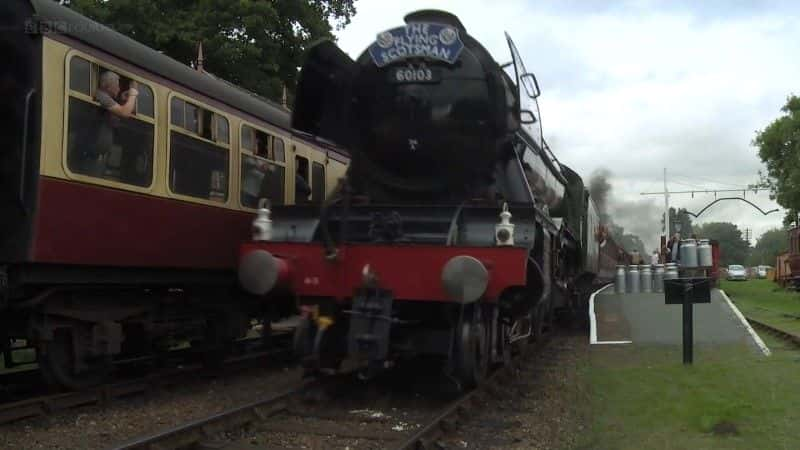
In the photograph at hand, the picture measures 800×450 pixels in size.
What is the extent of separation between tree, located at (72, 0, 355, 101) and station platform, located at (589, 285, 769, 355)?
11194 mm

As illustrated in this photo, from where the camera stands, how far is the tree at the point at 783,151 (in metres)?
29.0

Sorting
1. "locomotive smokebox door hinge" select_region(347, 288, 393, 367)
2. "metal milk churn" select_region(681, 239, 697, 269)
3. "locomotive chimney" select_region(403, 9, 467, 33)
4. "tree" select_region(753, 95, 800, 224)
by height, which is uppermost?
"tree" select_region(753, 95, 800, 224)

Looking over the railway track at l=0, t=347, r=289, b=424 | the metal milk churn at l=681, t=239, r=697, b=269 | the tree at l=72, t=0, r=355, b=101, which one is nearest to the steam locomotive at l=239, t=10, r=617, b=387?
the railway track at l=0, t=347, r=289, b=424

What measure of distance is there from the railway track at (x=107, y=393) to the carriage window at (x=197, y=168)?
1.87m

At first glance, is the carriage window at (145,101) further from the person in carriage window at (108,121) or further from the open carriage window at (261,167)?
the open carriage window at (261,167)

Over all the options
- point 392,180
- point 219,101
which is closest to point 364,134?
point 392,180

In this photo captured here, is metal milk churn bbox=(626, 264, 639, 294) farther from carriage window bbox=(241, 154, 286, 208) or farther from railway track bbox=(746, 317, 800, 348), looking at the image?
carriage window bbox=(241, 154, 286, 208)

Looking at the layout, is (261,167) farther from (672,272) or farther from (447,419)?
(672,272)

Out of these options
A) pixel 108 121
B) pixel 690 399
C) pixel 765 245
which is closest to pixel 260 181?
pixel 108 121

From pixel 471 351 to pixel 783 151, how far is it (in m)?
29.6

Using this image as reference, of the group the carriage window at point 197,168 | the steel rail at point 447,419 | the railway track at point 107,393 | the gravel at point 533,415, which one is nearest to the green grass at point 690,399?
the gravel at point 533,415

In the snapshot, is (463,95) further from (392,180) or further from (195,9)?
(195,9)

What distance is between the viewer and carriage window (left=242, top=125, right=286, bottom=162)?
873 cm

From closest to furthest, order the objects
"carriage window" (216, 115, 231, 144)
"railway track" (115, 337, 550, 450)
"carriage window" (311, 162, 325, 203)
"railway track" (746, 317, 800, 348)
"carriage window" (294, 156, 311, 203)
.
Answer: "railway track" (115, 337, 550, 450), "carriage window" (216, 115, 231, 144), "carriage window" (294, 156, 311, 203), "carriage window" (311, 162, 325, 203), "railway track" (746, 317, 800, 348)
